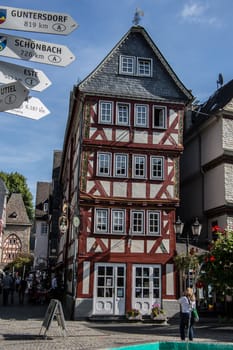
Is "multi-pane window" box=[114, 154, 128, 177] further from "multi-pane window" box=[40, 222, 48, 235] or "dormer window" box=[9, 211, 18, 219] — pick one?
"dormer window" box=[9, 211, 18, 219]

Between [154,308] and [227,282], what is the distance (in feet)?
17.4

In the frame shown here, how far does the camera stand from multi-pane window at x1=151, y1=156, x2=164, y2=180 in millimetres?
24078

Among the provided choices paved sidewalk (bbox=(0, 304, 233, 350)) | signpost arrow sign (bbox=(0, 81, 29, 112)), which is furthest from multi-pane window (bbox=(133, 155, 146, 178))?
signpost arrow sign (bbox=(0, 81, 29, 112))

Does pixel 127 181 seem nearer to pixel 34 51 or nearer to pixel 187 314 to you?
pixel 187 314

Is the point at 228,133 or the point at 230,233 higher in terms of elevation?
the point at 228,133

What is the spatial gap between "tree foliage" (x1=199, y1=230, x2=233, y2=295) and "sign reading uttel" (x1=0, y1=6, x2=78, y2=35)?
1413 centimetres

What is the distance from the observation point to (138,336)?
1611 cm

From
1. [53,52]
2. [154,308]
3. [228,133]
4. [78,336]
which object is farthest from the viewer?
[228,133]

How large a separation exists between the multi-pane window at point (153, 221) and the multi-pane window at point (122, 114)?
4.98 m

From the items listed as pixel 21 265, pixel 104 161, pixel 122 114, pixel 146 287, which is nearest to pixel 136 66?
pixel 122 114

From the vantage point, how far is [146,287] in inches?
899

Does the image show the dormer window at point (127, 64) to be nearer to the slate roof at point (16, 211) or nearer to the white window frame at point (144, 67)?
the white window frame at point (144, 67)

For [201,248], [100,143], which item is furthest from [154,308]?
[100,143]

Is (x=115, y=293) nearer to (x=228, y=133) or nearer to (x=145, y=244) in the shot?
(x=145, y=244)
